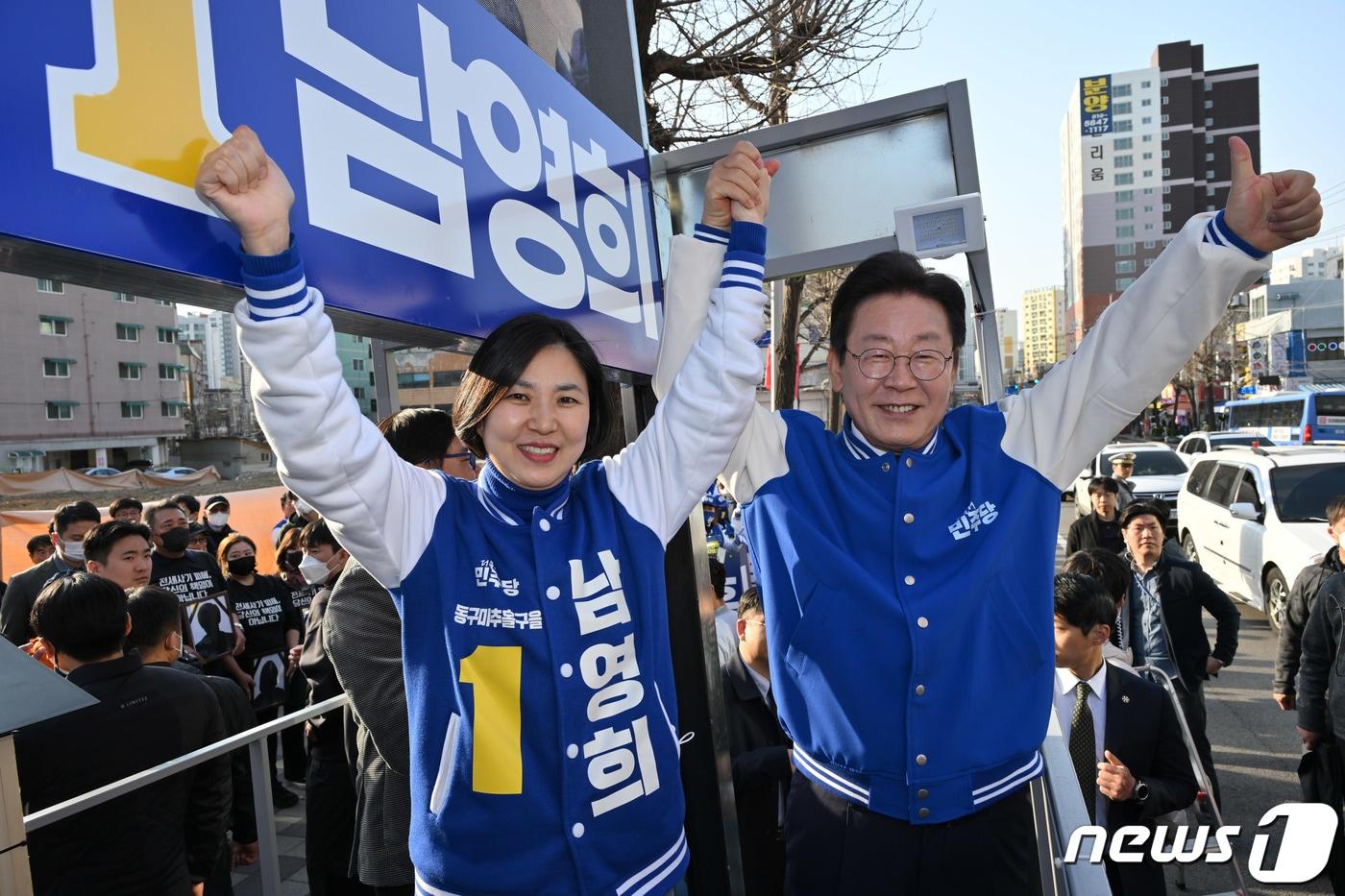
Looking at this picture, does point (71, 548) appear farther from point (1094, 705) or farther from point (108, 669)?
point (1094, 705)

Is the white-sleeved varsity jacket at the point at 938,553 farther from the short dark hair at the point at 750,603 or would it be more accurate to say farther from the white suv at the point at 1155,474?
the white suv at the point at 1155,474

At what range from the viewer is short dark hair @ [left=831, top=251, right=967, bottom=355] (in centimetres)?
196

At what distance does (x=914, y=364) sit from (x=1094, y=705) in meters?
2.10

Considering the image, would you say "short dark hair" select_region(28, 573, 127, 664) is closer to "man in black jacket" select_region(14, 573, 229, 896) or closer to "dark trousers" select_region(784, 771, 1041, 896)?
"man in black jacket" select_region(14, 573, 229, 896)

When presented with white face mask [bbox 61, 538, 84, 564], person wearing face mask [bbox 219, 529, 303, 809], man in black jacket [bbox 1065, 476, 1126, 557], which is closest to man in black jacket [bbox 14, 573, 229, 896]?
person wearing face mask [bbox 219, 529, 303, 809]

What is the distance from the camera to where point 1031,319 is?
179 m

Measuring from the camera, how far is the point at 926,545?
6.11 feet

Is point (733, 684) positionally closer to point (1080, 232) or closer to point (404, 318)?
point (404, 318)

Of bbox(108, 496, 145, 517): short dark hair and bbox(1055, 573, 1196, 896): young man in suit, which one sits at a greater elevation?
bbox(108, 496, 145, 517): short dark hair

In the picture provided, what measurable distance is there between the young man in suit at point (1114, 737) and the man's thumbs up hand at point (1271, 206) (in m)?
2.01

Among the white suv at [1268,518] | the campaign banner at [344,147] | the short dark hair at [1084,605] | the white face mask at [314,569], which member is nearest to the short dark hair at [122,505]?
the white face mask at [314,569]

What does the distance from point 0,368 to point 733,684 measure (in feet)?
141

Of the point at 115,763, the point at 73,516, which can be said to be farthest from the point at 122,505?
the point at 115,763

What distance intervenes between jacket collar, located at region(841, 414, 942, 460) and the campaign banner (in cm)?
66
